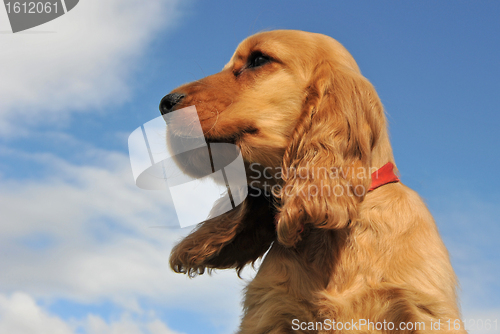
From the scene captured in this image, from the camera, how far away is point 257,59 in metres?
2.51

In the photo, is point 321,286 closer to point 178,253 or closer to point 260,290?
point 260,290

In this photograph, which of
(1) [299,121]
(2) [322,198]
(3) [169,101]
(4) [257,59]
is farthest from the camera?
(4) [257,59]

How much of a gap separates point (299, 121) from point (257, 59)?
51 centimetres

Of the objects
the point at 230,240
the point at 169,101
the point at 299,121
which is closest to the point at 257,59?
the point at 299,121

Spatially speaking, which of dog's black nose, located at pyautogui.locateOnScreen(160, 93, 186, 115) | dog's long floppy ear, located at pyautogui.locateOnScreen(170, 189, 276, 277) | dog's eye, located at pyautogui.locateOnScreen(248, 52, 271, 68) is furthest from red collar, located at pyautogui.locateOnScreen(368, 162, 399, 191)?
dog's black nose, located at pyautogui.locateOnScreen(160, 93, 186, 115)

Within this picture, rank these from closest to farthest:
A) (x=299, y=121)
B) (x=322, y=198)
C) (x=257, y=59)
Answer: (x=322, y=198), (x=299, y=121), (x=257, y=59)

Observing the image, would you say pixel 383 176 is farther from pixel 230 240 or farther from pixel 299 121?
pixel 230 240

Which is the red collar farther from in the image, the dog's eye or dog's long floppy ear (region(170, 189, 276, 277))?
the dog's eye

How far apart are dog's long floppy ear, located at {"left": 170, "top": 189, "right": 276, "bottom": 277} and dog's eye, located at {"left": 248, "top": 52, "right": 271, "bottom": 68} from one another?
32.6 inches

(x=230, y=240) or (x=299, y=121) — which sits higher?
(x=299, y=121)

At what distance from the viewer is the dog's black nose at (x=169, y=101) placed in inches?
86.5

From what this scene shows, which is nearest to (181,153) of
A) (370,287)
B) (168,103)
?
(168,103)

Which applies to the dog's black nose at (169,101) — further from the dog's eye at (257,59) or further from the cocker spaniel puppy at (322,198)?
the dog's eye at (257,59)

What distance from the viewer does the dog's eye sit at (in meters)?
2.48
